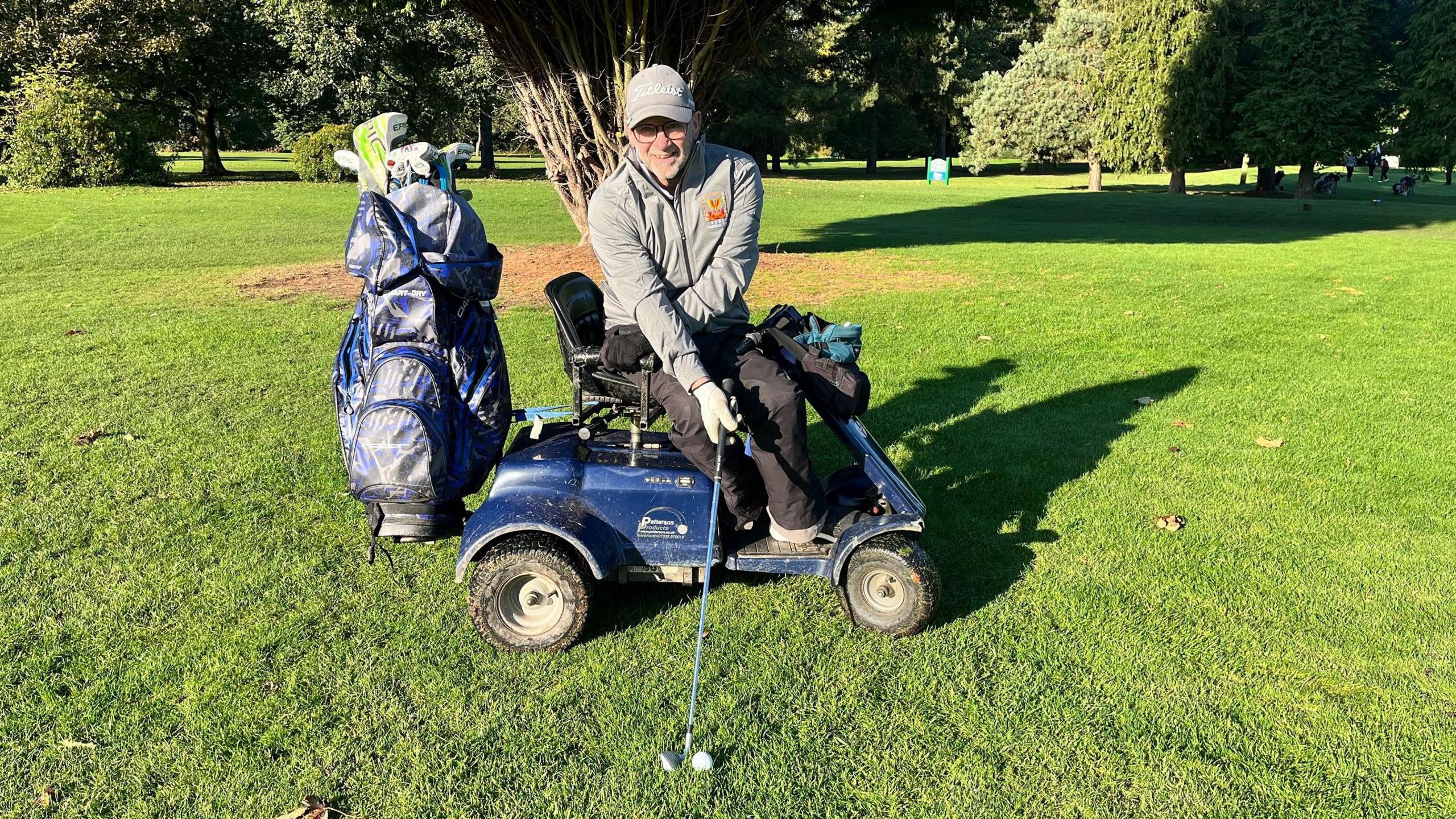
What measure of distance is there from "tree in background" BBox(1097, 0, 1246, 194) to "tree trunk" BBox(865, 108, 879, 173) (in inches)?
631

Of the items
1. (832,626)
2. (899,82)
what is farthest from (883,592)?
(899,82)

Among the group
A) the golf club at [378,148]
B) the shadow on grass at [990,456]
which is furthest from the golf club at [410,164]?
the shadow on grass at [990,456]

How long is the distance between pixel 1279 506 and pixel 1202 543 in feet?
2.50

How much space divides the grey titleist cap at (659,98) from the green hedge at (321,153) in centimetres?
3112

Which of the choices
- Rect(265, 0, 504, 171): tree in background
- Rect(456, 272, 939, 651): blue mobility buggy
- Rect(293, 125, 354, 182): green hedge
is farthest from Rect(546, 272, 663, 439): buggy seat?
Rect(293, 125, 354, 182): green hedge

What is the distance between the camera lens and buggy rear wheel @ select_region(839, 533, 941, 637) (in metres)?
3.48

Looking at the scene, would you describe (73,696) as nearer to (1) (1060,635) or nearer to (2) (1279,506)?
(1) (1060,635)

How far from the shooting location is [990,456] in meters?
5.54

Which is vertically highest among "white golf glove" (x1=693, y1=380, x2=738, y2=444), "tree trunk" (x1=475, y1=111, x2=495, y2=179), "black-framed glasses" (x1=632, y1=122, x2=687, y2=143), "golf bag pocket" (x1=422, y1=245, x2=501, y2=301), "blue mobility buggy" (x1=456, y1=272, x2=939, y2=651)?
"tree trunk" (x1=475, y1=111, x2=495, y2=179)

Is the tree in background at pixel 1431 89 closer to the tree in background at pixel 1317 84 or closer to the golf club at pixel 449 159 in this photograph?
the tree in background at pixel 1317 84

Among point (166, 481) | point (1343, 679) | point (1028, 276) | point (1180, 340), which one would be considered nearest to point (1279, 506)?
point (1343, 679)

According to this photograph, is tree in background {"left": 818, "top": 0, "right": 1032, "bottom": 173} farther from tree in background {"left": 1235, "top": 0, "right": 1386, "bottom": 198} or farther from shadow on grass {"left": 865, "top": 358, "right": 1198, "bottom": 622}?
shadow on grass {"left": 865, "top": 358, "right": 1198, "bottom": 622}

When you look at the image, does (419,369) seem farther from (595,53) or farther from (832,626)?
(595,53)

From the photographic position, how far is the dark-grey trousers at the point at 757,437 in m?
3.41
